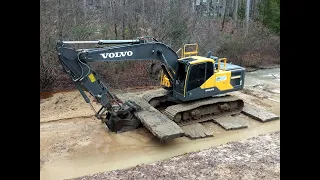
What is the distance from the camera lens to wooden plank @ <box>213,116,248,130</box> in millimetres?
9617

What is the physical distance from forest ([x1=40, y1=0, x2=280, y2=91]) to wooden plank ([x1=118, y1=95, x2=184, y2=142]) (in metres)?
4.95

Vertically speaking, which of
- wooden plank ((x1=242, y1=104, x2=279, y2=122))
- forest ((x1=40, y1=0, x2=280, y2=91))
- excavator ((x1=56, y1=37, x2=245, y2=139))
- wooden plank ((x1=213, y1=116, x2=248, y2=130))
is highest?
forest ((x1=40, y1=0, x2=280, y2=91))

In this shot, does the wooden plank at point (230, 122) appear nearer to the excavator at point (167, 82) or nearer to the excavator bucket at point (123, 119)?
the excavator at point (167, 82)

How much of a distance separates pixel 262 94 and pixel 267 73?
14.5 ft

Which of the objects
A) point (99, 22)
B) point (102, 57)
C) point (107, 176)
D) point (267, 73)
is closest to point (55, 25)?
point (99, 22)

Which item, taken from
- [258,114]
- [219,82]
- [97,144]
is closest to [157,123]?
[97,144]

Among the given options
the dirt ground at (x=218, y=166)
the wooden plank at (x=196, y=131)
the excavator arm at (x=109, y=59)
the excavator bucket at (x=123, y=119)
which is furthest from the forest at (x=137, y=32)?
the dirt ground at (x=218, y=166)

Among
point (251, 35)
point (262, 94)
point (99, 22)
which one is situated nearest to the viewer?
point (262, 94)

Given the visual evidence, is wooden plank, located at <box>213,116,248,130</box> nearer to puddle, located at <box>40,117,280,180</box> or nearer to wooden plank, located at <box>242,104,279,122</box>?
puddle, located at <box>40,117,280,180</box>

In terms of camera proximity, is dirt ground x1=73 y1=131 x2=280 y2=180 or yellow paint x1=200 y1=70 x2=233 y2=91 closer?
dirt ground x1=73 y1=131 x2=280 y2=180

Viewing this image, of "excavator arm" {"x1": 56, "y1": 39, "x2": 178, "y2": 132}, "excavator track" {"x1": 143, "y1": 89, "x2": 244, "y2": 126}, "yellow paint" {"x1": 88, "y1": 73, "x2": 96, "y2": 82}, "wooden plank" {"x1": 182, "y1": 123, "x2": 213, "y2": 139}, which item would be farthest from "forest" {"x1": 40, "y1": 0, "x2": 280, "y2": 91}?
"wooden plank" {"x1": 182, "y1": 123, "x2": 213, "y2": 139}

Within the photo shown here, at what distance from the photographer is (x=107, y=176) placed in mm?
6836

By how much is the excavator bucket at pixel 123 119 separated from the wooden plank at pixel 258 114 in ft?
12.6
